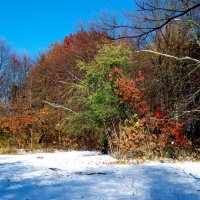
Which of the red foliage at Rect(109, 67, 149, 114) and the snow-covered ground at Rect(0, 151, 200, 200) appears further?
the red foliage at Rect(109, 67, 149, 114)

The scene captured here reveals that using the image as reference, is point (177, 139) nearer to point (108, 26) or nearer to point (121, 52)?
point (121, 52)

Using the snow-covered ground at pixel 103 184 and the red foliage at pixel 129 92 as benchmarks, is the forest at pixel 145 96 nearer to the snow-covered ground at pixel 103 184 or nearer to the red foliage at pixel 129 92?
the red foliage at pixel 129 92

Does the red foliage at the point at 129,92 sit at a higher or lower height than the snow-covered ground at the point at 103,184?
higher

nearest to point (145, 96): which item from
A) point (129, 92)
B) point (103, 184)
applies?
point (129, 92)

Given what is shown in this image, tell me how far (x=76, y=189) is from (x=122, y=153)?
205 inches

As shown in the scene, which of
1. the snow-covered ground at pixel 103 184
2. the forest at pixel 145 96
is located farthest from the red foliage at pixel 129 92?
the snow-covered ground at pixel 103 184

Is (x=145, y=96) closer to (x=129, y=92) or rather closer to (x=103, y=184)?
(x=129, y=92)

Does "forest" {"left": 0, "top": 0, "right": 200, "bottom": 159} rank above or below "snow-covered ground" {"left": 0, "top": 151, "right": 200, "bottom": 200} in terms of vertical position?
above

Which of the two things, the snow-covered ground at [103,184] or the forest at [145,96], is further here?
the forest at [145,96]

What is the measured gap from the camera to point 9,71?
1228 inches

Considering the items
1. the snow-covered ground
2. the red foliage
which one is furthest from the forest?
the snow-covered ground

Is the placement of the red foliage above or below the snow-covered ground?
above

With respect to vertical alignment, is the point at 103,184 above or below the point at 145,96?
below

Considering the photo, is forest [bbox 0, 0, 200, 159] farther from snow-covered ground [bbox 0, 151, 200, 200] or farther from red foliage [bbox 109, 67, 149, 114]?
snow-covered ground [bbox 0, 151, 200, 200]
